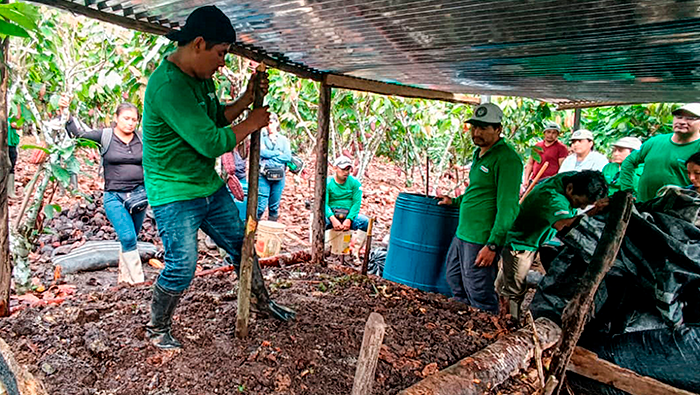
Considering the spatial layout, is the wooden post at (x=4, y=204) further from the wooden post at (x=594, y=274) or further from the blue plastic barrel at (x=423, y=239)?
the wooden post at (x=594, y=274)

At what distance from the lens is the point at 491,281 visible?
3834mm

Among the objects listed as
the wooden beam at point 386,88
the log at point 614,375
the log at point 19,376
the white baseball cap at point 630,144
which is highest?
the wooden beam at point 386,88

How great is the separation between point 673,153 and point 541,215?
1.79 m

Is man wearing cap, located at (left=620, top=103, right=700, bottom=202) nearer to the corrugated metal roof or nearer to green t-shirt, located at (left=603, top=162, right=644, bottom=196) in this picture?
the corrugated metal roof

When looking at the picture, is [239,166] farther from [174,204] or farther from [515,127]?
[515,127]

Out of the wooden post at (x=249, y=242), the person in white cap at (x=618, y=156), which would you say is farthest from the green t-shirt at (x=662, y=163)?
the wooden post at (x=249, y=242)

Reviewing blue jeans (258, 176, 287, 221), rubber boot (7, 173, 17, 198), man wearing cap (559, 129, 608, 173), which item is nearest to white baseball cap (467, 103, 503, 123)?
man wearing cap (559, 129, 608, 173)

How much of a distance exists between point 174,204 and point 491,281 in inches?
104

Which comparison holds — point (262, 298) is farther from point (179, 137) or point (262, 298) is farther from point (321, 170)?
point (321, 170)

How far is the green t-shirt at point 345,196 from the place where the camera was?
236 inches

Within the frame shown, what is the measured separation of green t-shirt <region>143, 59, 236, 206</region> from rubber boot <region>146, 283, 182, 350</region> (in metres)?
0.51

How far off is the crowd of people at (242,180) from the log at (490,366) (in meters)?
0.88

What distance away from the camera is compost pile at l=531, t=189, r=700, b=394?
2609mm

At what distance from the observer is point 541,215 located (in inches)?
140
